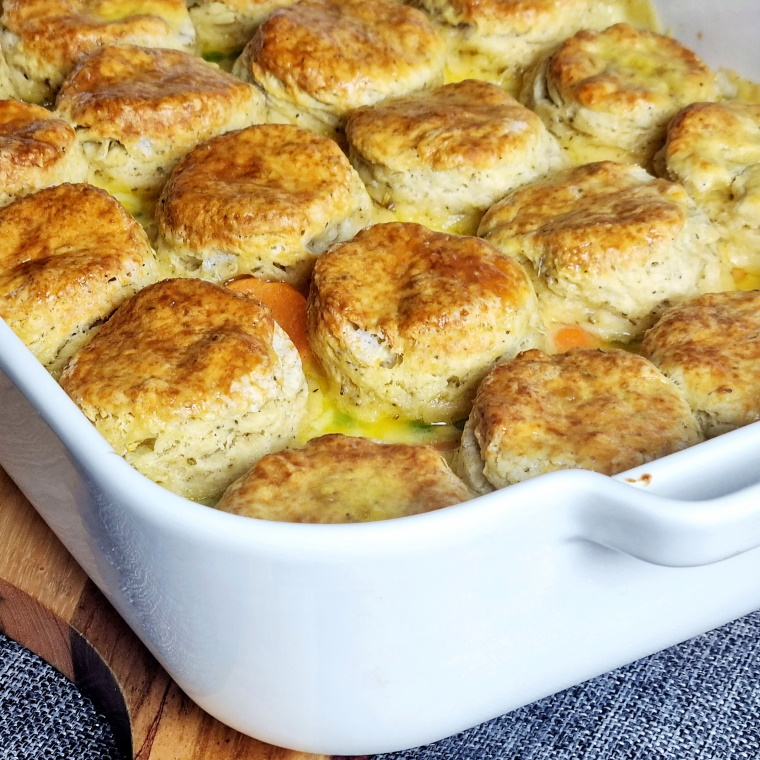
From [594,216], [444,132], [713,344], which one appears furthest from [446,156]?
[713,344]

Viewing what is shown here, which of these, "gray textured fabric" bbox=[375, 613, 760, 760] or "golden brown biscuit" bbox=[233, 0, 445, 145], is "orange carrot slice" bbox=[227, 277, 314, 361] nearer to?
"golden brown biscuit" bbox=[233, 0, 445, 145]

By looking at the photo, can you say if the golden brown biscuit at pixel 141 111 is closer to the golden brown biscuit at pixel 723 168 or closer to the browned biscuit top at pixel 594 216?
the browned biscuit top at pixel 594 216

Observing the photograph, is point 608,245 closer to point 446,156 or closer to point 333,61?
point 446,156

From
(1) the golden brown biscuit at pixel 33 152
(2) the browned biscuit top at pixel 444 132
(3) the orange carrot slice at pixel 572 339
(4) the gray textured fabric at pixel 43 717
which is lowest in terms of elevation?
(4) the gray textured fabric at pixel 43 717

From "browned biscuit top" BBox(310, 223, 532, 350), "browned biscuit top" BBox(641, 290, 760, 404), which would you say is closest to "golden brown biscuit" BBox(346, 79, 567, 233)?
"browned biscuit top" BBox(310, 223, 532, 350)

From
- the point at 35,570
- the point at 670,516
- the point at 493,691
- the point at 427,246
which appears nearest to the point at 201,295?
A: the point at 427,246

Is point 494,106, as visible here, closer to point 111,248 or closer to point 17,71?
point 111,248

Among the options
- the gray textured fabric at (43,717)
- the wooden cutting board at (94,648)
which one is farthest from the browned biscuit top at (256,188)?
the gray textured fabric at (43,717)
